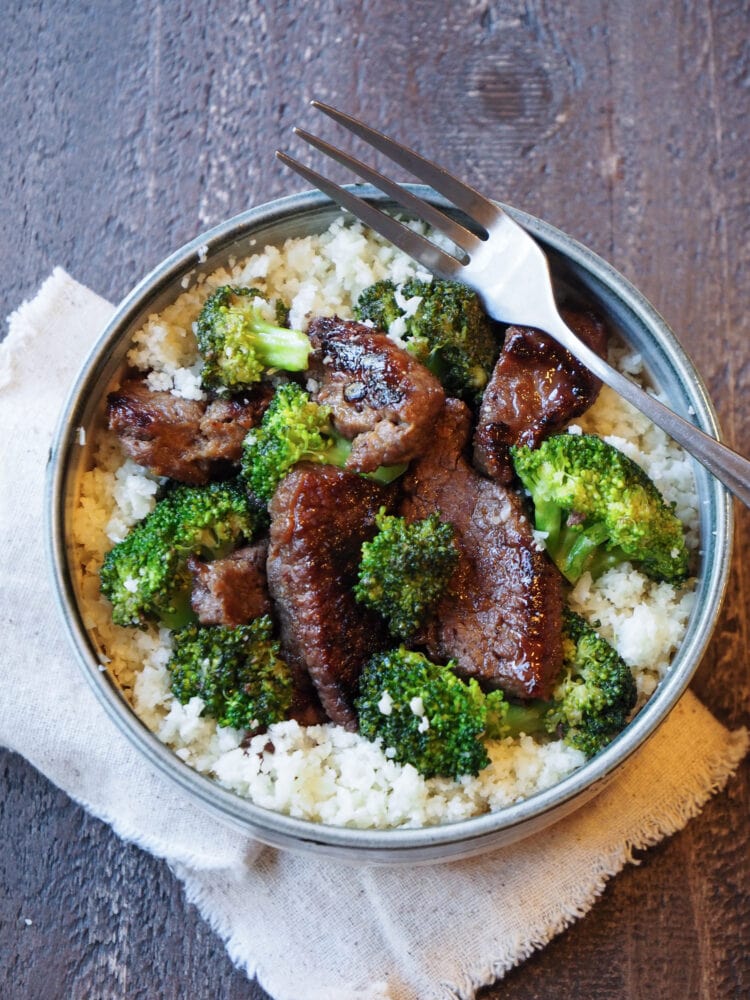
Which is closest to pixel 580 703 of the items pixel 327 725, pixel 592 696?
pixel 592 696

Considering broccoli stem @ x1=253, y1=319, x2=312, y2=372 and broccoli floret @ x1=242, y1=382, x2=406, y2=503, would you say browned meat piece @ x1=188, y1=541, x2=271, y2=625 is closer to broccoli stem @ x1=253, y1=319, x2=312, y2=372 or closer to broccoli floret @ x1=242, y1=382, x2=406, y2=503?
broccoli floret @ x1=242, y1=382, x2=406, y2=503

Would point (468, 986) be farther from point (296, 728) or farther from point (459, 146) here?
point (459, 146)

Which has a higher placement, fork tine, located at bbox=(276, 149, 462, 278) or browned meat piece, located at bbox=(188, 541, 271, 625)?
fork tine, located at bbox=(276, 149, 462, 278)

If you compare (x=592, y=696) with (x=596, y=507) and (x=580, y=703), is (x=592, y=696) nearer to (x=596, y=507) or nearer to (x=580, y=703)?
(x=580, y=703)

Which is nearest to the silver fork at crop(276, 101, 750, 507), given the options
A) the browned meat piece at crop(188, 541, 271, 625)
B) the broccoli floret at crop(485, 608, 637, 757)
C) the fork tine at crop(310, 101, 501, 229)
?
the fork tine at crop(310, 101, 501, 229)

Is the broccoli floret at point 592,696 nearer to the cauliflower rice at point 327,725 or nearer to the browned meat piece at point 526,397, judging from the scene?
the cauliflower rice at point 327,725

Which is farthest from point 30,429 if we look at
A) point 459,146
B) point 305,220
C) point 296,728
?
point 459,146
